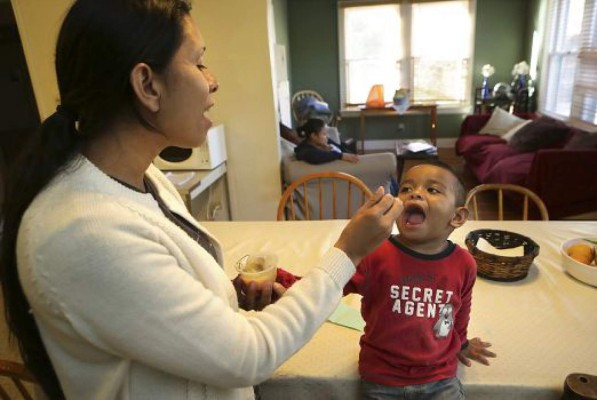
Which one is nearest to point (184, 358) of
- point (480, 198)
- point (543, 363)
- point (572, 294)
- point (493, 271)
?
point (543, 363)

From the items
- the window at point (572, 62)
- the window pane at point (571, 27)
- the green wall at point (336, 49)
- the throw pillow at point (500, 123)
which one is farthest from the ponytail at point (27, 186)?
the green wall at point (336, 49)

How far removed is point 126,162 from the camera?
0.67 m

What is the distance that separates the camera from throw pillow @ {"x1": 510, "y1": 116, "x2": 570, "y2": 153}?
4.05 metres

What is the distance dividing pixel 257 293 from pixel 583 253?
1.02 meters

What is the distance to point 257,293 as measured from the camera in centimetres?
94

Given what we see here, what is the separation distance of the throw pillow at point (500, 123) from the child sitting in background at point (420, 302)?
4.66 metres

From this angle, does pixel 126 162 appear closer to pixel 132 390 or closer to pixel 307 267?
pixel 132 390

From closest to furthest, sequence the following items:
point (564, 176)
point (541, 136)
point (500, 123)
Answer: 1. point (564, 176)
2. point (541, 136)
3. point (500, 123)

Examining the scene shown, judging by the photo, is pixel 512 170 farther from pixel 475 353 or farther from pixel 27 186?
pixel 27 186

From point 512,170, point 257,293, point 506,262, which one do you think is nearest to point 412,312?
point 257,293

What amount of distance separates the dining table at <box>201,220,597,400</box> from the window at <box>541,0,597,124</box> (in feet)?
12.5

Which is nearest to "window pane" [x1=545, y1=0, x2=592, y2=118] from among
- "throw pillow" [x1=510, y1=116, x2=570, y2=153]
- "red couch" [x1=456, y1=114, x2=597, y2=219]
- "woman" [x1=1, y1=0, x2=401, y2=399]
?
"throw pillow" [x1=510, y1=116, x2=570, y2=153]

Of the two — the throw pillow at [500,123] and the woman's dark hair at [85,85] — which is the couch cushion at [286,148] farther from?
the throw pillow at [500,123]

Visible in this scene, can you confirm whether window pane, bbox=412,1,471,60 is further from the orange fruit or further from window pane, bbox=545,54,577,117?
the orange fruit
